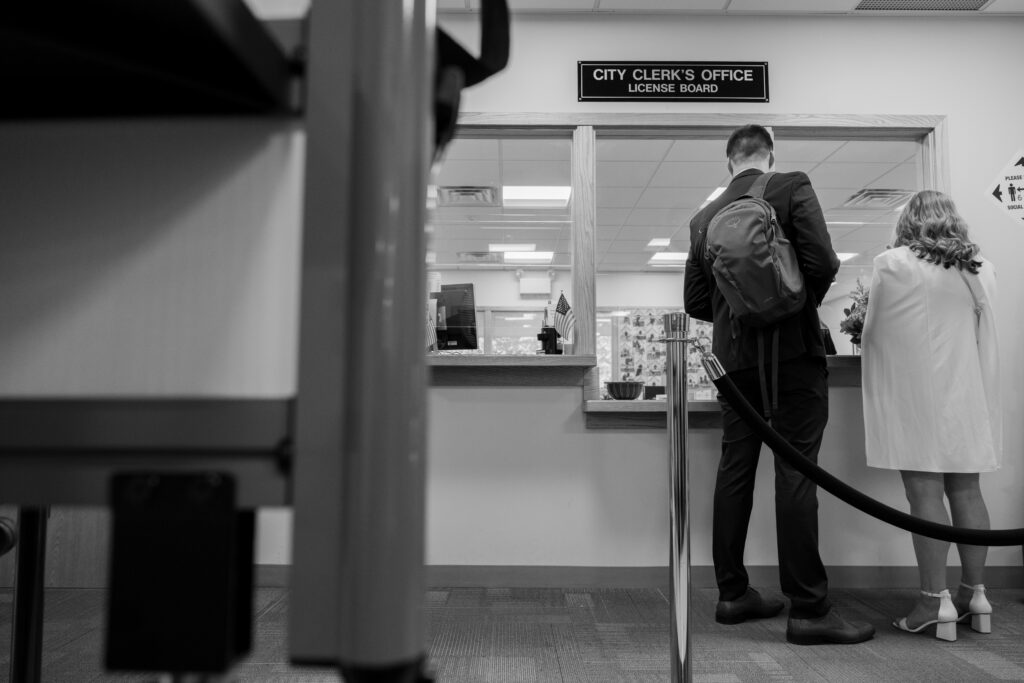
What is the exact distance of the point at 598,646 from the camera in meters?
1.75

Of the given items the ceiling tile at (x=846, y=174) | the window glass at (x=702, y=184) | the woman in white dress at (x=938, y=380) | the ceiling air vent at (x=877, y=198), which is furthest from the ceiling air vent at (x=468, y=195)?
the woman in white dress at (x=938, y=380)

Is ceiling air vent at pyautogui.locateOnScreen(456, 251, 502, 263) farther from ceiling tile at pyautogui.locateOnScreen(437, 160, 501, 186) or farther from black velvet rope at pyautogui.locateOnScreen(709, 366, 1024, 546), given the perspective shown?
black velvet rope at pyautogui.locateOnScreen(709, 366, 1024, 546)

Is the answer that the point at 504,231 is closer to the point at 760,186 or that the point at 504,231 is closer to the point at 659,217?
the point at 659,217

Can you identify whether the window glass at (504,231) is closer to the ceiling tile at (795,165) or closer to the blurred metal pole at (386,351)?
the blurred metal pole at (386,351)

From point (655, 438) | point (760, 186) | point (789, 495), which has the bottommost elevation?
point (789, 495)

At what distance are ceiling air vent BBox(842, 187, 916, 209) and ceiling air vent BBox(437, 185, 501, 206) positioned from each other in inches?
113

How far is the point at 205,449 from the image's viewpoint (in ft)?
1.19

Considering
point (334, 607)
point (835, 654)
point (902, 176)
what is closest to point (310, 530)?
point (334, 607)

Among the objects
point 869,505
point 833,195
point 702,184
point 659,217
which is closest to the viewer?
point 869,505

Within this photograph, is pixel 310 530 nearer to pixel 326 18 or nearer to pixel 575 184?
pixel 326 18

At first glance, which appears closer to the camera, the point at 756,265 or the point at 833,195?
the point at 756,265

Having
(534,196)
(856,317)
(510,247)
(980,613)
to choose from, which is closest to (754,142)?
(856,317)

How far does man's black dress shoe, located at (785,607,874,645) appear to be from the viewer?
1.78 metres

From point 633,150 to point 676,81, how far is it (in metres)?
1.83
